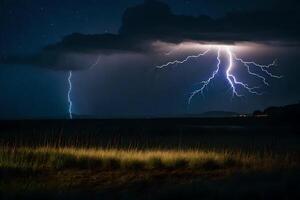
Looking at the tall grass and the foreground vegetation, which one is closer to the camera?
the foreground vegetation

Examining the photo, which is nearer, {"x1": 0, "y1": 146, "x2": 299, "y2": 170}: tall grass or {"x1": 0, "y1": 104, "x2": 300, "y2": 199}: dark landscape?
{"x1": 0, "y1": 104, "x2": 300, "y2": 199}: dark landscape

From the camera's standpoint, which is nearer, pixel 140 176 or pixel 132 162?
pixel 140 176

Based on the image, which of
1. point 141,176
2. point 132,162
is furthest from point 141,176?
point 132,162

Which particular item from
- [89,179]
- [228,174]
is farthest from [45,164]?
[228,174]

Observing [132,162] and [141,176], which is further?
[132,162]

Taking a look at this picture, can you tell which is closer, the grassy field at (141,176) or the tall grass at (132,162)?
the grassy field at (141,176)

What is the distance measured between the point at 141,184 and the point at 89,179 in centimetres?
151

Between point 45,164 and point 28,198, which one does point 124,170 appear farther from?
point 28,198

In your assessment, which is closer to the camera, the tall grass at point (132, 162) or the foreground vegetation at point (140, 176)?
the foreground vegetation at point (140, 176)

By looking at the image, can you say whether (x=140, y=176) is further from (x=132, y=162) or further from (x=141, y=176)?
→ (x=132, y=162)

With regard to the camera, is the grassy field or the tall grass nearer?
the grassy field

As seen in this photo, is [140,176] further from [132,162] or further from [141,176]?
[132,162]

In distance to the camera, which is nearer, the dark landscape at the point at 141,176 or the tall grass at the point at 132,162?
the dark landscape at the point at 141,176

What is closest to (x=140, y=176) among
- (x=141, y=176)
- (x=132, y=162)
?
(x=141, y=176)
